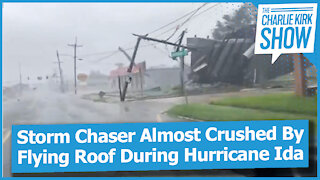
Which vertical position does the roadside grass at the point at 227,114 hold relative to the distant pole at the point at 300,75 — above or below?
below

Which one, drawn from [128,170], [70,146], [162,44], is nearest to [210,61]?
[162,44]

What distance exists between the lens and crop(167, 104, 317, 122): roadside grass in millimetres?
2672

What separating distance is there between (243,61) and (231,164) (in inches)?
36.8

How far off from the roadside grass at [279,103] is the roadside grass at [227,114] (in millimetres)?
36

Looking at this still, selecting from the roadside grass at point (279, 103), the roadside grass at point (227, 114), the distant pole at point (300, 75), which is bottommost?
the roadside grass at point (227, 114)

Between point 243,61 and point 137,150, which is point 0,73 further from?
point 243,61

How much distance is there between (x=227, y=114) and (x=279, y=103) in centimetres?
49

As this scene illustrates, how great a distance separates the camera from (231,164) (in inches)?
106

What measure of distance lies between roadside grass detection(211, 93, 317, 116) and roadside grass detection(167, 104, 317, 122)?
0.04 meters

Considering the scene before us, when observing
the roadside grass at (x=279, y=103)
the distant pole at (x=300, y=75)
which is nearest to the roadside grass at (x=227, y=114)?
the roadside grass at (x=279, y=103)

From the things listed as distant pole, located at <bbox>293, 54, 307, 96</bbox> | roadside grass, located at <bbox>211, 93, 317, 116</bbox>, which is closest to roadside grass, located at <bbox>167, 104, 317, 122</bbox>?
roadside grass, located at <bbox>211, 93, 317, 116</bbox>

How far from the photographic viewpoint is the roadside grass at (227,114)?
8.77ft

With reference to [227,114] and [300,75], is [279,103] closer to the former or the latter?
[300,75]

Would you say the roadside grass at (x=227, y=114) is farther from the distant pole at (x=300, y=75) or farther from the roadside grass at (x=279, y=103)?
the distant pole at (x=300, y=75)
